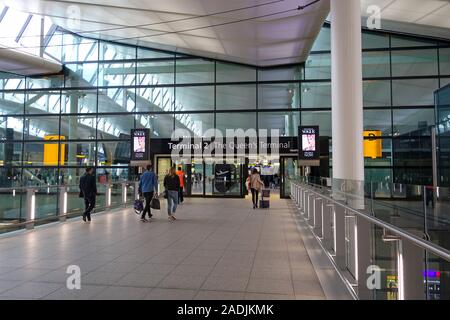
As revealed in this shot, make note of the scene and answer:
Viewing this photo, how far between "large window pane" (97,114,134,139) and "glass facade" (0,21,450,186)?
0.05m

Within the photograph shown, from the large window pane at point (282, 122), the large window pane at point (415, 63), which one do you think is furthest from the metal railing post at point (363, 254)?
the large window pane at point (415, 63)

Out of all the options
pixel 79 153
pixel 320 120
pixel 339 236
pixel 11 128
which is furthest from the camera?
pixel 11 128

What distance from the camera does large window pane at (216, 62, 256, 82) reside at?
19.6 metres

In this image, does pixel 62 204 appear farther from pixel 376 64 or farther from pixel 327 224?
pixel 376 64

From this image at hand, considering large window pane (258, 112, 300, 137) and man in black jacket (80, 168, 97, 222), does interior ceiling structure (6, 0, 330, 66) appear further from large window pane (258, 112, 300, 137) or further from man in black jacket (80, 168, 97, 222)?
man in black jacket (80, 168, 97, 222)

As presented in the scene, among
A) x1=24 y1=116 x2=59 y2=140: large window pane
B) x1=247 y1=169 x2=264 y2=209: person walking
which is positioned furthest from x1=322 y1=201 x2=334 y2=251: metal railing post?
x1=24 y1=116 x2=59 y2=140: large window pane

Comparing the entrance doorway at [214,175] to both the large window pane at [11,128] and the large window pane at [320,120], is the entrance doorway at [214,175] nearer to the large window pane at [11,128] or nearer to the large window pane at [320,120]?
the large window pane at [320,120]

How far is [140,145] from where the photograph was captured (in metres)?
15.6

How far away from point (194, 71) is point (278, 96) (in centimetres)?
481

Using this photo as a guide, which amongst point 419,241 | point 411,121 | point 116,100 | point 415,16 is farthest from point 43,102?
point 419,241

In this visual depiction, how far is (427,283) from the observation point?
2.36 meters

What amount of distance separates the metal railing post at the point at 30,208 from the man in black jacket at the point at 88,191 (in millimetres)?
1365
